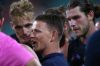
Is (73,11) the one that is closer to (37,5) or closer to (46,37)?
(46,37)

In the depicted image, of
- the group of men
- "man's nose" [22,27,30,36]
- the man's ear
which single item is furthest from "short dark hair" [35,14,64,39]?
the man's ear

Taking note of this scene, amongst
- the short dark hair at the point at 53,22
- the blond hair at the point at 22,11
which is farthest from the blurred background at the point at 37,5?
the short dark hair at the point at 53,22

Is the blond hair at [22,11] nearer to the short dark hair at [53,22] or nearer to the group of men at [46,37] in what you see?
the group of men at [46,37]

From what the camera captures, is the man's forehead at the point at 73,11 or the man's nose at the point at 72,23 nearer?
the man's nose at the point at 72,23

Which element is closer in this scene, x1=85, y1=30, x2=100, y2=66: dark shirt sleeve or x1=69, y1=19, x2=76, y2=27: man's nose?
x1=85, y1=30, x2=100, y2=66: dark shirt sleeve

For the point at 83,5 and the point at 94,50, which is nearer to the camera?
the point at 94,50

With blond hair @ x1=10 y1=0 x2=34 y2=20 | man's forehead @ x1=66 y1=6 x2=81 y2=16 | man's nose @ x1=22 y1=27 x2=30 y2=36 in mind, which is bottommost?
man's nose @ x1=22 y1=27 x2=30 y2=36

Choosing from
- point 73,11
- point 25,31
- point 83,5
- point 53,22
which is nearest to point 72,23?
point 73,11

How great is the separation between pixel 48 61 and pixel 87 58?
0.64m

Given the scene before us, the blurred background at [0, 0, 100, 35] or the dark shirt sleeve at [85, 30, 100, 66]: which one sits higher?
the blurred background at [0, 0, 100, 35]

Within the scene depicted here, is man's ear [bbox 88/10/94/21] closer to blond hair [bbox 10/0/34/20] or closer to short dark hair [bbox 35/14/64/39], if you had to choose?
blond hair [bbox 10/0/34/20]

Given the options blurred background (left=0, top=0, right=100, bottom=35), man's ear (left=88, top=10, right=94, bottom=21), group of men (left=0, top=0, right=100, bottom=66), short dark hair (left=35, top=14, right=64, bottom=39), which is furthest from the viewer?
blurred background (left=0, top=0, right=100, bottom=35)

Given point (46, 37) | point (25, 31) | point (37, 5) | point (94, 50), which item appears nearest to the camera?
point (94, 50)

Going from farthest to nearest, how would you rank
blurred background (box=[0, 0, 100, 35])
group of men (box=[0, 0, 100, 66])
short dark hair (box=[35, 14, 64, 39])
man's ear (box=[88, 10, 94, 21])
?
blurred background (box=[0, 0, 100, 35]), man's ear (box=[88, 10, 94, 21]), short dark hair (box=[35, 14, 64, 39]), group of men (box=[0, 0, 100, 66])
